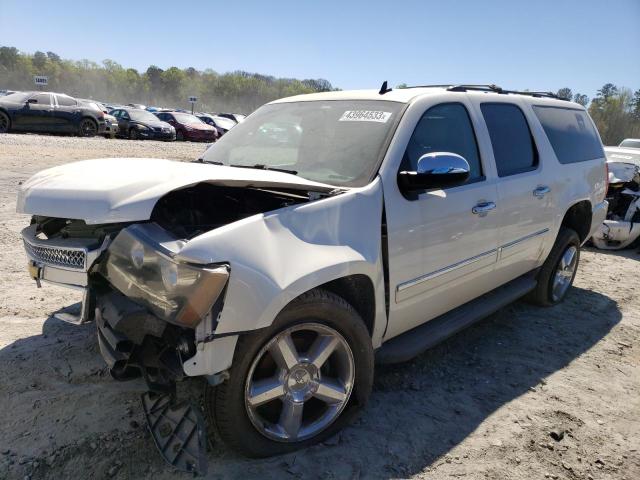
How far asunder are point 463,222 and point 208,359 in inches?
74.3

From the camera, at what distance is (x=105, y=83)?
123500mm

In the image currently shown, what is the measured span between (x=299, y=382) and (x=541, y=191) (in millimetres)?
2712

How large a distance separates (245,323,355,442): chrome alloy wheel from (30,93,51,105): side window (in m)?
19.5

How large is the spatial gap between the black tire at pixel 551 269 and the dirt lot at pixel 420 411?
0.34 m

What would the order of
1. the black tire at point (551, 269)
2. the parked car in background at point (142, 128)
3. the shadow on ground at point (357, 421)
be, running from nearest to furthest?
1. the shadow on ground at point (357, 421)
2. the black tire at point (551, 269)
3. the parked car in background at point (142, 128)

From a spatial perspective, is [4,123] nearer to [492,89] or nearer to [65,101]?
[65,101]

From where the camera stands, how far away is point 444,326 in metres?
3.32

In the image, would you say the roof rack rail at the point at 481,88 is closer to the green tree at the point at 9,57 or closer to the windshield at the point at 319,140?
the windshield at the point at 319,140

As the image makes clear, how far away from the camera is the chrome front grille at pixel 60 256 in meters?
2.47

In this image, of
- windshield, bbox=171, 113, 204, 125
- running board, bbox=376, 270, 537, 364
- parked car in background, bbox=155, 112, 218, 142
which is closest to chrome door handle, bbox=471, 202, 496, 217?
running board, bbox=376, 270, 537, 364

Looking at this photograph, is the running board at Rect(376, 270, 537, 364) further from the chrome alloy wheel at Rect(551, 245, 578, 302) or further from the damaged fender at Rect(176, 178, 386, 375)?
the chrome alloy wheel at Rect(551, 245, 578, 302)

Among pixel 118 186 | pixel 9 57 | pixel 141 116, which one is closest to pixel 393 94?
pixel 118 186

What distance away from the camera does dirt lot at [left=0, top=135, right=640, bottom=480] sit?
2451mm

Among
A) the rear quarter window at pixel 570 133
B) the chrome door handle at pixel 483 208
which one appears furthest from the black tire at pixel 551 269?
the chrome door handle at pixel 483 208
